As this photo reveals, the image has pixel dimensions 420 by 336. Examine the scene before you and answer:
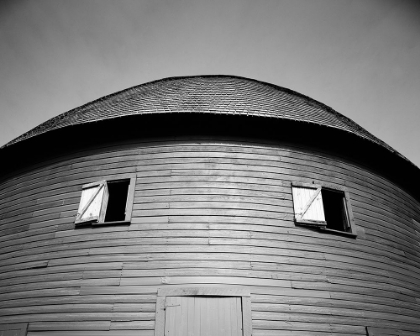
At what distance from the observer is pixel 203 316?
648cm

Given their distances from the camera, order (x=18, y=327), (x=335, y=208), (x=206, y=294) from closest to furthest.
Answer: (x=206, y=294), (x=18, y=327), (x=335, y=208)

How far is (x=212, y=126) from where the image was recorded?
878 cm

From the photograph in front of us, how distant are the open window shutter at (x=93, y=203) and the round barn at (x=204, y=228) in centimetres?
3

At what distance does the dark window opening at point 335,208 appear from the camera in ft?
28.5

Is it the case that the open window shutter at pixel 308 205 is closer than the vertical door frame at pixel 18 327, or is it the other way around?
the vertical door frame at pixel 18 327

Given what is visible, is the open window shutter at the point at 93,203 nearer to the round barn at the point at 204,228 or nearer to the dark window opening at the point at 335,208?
the round barn at the point at 204,228

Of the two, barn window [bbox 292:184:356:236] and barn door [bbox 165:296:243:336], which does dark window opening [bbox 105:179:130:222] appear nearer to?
barn door [bbox 165:296:243:336]

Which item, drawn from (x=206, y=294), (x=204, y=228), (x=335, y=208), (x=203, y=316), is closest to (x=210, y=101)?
(x=204, y=228)

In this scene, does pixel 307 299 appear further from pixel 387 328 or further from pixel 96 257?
pixel 96 257

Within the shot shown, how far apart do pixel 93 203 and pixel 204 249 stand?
9.31 feet

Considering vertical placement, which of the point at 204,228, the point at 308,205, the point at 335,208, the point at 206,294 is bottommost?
the point at 206,294

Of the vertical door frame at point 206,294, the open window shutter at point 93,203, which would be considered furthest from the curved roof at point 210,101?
the vertical door frame at point 206,294

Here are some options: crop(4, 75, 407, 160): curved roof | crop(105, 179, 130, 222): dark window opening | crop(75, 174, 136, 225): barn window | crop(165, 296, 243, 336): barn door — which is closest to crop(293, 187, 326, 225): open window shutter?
crop(4, 75, 407, 160): curved roof

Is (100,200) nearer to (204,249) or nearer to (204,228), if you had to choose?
(204,228)
